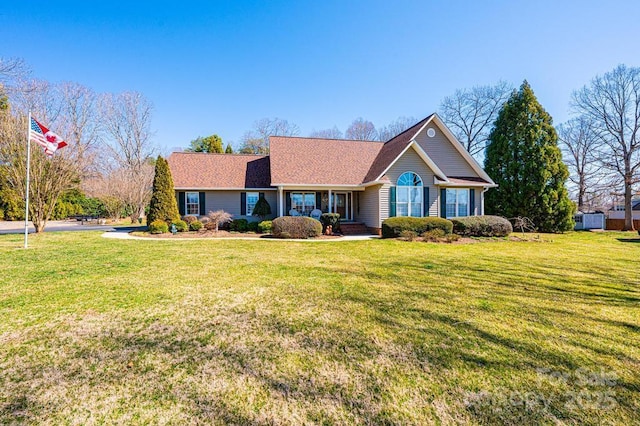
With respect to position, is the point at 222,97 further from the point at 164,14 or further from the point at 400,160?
the point at 400,160

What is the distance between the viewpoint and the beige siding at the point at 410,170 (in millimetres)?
15141

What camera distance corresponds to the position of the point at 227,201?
18.1 metres

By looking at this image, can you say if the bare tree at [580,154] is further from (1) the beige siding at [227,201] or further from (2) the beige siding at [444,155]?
(1) the beige siding at [227,201]

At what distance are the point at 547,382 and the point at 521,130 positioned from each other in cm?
2111

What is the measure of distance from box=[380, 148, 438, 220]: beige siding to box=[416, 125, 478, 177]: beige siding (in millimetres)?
2672

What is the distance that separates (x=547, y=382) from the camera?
103 inches

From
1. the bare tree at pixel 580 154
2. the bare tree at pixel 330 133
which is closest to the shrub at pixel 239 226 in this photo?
the bare tree at pixel 330 133

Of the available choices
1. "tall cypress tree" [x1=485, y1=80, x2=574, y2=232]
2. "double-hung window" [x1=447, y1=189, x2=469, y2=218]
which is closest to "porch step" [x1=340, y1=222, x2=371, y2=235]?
"double-hung window" [x1=447, y1=189, x2=469, y2=218]

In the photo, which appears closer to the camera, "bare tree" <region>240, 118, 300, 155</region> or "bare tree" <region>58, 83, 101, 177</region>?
"bare tree" <region>58, 83, 101, 177</region>

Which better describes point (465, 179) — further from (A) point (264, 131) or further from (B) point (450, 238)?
(A) point (264, 131)

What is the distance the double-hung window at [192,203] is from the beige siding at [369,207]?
401 inches

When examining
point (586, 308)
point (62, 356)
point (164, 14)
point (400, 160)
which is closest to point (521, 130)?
point (400, 160)

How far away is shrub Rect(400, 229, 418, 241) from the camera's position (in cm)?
1280

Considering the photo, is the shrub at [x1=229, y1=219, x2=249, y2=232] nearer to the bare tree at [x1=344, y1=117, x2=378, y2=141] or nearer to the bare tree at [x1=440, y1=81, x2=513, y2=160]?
the bare tree at [x1=344, y1=117, x2=378, y2=141]
